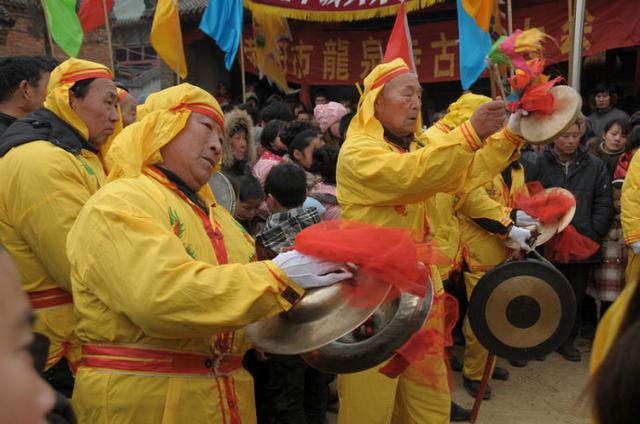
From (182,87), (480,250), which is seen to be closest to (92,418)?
(182,87)

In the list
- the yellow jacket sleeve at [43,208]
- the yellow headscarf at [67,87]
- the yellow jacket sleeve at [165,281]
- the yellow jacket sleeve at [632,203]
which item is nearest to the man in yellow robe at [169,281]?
the yellow jacket sleeve at [165,281]

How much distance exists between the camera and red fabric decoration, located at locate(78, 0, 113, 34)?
8008mm

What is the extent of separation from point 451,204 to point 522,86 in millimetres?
1350

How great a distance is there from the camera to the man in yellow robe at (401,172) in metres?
2.85

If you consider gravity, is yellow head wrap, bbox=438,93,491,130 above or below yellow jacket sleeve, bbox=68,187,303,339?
above

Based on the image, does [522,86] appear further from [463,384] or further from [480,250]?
[463,384]

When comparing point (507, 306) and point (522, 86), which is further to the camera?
point (507, 306)

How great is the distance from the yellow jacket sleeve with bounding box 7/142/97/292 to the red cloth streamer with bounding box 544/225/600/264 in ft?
13.2

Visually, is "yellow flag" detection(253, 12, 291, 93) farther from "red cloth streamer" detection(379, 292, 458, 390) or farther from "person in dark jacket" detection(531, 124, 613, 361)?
"red cloth streamer" detection(379, 292, 458, 390)

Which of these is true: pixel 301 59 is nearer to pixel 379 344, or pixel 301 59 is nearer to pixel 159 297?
pixel 379 344

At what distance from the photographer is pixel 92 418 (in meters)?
2.04

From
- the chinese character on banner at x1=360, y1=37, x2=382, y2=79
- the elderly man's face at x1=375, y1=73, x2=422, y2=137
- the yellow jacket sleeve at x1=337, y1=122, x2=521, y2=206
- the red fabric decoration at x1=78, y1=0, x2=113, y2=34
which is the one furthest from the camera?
the chinese character on banner at x1=360, y1=37, x2=382, y2=79

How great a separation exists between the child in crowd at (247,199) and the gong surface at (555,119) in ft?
5.48

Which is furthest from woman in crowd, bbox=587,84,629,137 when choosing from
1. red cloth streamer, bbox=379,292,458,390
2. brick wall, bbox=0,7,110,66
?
brick wall, bbox=0,7,110,66
